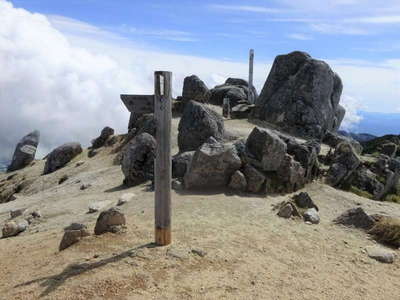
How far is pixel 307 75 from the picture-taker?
33812mm

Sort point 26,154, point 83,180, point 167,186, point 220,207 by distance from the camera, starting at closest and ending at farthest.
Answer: point 167,186 < point 220,207 < point 83,180 < point 26,154

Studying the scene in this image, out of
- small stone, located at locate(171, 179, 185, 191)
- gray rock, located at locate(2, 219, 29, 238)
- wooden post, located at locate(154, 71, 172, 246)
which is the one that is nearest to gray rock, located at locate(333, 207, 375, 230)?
small stone, located at locate(171, 179, 185, 191)

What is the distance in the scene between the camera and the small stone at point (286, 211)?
15.1 meters

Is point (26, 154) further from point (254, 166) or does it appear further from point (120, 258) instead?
point (120, 258)

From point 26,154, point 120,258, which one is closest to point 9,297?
point 120,258

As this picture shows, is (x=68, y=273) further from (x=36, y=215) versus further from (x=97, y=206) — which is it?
(x=36, y=215)

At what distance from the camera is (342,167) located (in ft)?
74.9

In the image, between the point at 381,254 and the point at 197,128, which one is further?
the point at 197,128

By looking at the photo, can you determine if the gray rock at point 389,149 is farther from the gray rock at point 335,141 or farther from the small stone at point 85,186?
the small stone at point 85,186

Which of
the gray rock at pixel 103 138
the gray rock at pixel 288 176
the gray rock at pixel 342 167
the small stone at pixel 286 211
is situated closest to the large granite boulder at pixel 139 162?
the gray rock at pixel 288 176

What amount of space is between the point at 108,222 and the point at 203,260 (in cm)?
327

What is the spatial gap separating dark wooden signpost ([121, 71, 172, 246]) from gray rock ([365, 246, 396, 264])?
19.7ft

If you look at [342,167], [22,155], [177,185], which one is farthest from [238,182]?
[22,155]

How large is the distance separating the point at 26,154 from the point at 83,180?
65.6 ft
